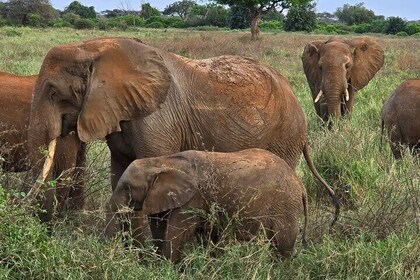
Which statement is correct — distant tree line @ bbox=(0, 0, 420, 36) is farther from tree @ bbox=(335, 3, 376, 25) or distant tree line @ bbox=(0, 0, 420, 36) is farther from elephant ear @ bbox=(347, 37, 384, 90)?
elephant ear @ bbox=(347, 37, 384, 90)

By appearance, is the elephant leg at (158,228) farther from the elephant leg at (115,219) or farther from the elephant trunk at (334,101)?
the elephant trunk at (334,101)

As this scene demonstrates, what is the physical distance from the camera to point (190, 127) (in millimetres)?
4688

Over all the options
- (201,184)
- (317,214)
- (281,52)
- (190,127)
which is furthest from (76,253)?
(281,52)

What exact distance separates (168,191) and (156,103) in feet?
1.95

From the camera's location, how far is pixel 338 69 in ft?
29.1

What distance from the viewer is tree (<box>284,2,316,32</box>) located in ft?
145

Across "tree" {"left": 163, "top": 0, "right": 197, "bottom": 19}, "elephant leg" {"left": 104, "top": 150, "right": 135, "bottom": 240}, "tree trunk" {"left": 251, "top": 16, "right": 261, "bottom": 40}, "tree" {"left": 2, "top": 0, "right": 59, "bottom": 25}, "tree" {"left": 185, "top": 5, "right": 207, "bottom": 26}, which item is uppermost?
"elephant leg" {"left": 104, "top": 150, "right": 135, "bottom": 240}

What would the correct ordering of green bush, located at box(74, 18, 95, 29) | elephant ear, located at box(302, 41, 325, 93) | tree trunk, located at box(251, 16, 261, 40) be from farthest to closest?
1. green bush, located at box(74, 18, 95, 29)
2. tree trunk, located at box(251, 16, 261, 40)
3. elephant ear, located at box(302, 41, 325, 93)

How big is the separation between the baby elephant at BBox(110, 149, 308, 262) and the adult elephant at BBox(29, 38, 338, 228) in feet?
0.94

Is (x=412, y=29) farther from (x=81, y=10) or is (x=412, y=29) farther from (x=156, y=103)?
(x=156, y=103)

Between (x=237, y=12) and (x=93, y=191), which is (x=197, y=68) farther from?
(x=237, y=12)

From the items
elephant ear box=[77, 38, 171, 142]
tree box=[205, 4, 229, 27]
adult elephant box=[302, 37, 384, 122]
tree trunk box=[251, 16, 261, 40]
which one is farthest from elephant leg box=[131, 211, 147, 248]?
tree box=[205, 4, 229, 27]

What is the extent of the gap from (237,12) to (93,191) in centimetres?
4246

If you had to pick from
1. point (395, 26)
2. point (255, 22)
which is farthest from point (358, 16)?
point (255, 22)
